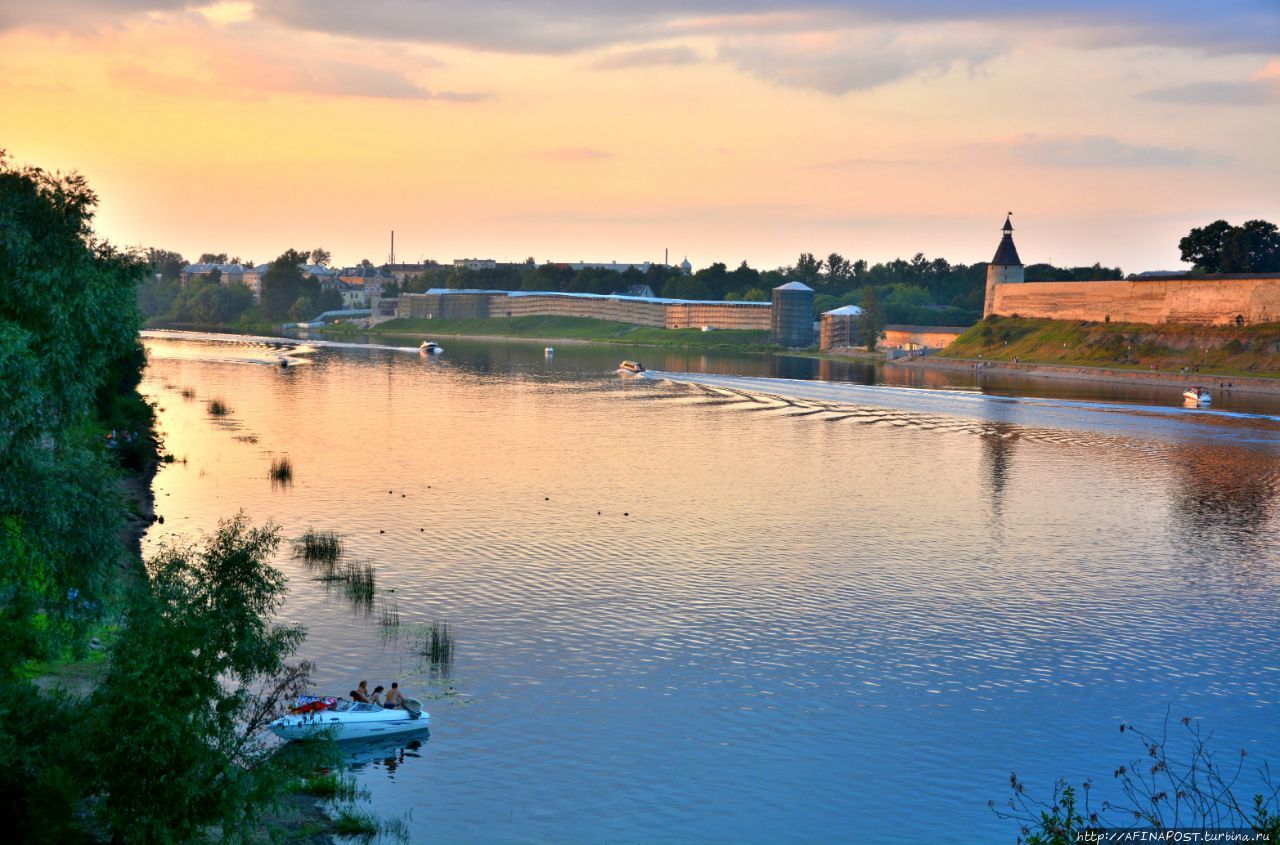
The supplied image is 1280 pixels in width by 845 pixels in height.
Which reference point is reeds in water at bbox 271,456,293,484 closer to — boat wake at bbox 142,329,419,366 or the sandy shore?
boat wake at bbox 142,329,419,366

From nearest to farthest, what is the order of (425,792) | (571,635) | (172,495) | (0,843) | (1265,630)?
1. (0,843)
2. (425,792)
3. (571,635)
4. (1265,630)
5. (172,495)

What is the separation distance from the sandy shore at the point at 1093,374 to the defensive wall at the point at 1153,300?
12967mm

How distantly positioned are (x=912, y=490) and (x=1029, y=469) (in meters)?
12.2

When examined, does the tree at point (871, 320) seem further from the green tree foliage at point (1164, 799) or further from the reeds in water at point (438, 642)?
the green tree foliage at point (1164, 799)

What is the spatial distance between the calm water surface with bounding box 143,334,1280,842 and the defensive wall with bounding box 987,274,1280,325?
59.0 metres

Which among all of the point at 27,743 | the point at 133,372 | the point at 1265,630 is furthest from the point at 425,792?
the point at 133,372

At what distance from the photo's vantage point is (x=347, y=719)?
88.5 feet

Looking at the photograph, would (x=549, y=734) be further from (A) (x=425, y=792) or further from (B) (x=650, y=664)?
(B) (x=650, y=664)

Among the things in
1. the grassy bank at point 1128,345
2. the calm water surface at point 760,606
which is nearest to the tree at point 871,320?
the grassy bank at point 1128,345

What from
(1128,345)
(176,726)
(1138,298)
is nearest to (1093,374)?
(1128,345)

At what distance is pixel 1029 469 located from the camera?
73312 millimetres

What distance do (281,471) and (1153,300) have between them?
414ft

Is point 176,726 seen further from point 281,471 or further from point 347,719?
point 281,471

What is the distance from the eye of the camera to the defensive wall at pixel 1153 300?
142625 millimetres
